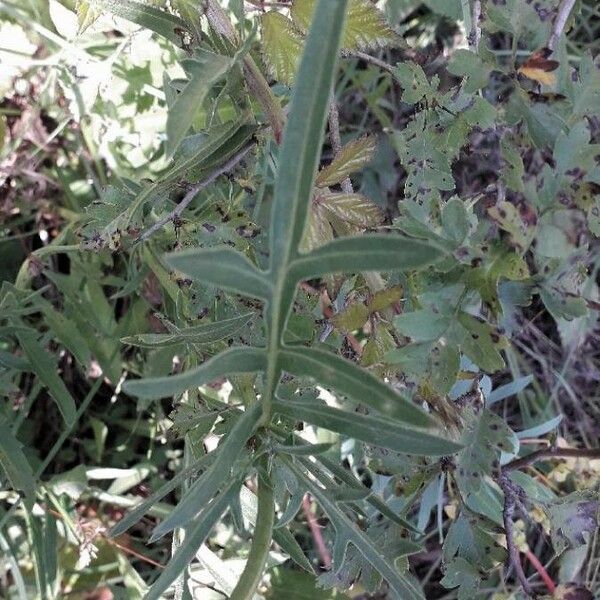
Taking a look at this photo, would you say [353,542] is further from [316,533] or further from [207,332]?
[316,533]

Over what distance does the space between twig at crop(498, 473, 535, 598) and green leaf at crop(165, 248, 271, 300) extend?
1.44 ft

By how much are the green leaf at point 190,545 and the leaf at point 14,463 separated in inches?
20.9

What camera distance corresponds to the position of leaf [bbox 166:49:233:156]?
1.99 ft

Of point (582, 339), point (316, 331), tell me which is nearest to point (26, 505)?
point (316, 331)

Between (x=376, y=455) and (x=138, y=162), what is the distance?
2.61 ft

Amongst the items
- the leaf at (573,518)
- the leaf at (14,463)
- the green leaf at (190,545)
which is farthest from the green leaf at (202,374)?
the leaf at (14,463)

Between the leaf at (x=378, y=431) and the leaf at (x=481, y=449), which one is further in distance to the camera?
the leaf at (x=481, y=449)

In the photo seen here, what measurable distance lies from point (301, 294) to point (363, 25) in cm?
33

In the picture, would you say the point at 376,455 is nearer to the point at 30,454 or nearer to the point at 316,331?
the point at 316,331

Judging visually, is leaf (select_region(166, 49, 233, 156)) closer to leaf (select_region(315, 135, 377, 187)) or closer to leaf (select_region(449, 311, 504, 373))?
leaf (select_region(315, 135, 377, 187))

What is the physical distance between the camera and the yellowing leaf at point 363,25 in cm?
87

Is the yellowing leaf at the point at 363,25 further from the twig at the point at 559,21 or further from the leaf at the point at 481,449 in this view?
the leaf at the point at 481,449

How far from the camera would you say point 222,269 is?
51cm

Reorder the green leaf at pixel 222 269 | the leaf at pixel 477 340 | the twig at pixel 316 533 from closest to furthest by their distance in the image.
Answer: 1. the green leaf at pixel 222 269
2. the leaf at pixel 477 340
3. the twig at pixel 316 533
